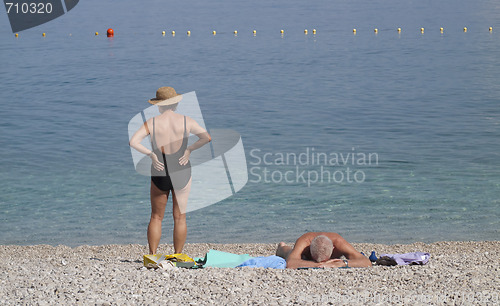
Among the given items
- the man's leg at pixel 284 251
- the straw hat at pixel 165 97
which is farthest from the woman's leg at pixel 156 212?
the man's leg at pixel 284 251

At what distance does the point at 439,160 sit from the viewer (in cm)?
1523

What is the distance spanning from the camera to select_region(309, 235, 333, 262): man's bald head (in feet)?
24.3

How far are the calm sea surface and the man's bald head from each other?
335 centimetres

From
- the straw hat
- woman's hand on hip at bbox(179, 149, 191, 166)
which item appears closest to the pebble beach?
woman's hand on hip at bbox(179, 149, 191, 166)

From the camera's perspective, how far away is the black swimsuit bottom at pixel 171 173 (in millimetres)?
7652

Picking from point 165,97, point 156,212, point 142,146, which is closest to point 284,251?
point 156,212

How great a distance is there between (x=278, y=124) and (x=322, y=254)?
1222 centimetres

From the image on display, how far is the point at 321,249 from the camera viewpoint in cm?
742

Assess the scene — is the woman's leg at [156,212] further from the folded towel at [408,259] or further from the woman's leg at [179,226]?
the folded towel at [408,259]

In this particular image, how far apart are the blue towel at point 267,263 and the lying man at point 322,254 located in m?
0.07

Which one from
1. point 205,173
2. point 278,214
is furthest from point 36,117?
point 278,214

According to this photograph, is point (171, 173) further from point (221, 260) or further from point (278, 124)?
point (278, 124)

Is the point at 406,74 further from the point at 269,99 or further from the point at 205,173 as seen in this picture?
the point at 205,173

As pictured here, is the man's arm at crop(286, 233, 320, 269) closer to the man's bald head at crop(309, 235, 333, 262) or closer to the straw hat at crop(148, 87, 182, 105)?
the man's bald head at crop(309, 235, 333, 262)
